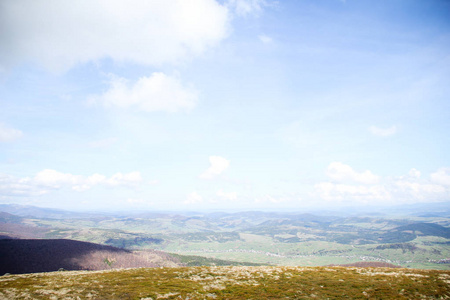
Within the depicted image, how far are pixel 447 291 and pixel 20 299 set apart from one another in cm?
6879

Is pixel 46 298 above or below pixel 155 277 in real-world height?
above

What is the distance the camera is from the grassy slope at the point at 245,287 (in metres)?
34.6

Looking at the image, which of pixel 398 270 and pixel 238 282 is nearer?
pixel 238 282

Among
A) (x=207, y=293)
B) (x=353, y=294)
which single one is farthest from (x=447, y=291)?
(x=207, y=293)

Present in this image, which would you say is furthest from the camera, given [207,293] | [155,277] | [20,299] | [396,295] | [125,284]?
[155,277]

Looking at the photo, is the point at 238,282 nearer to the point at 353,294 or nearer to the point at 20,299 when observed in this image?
the point at 353,294

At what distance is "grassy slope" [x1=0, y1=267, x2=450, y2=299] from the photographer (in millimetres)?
34594

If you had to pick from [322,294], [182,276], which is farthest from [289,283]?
[182,276]

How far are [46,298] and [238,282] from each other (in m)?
32.9

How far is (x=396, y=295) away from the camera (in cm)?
3441

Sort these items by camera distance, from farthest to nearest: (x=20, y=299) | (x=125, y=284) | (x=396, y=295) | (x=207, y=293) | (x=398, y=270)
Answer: (x=398, y=270), (x=125, y=284), (x=207, y=293), (x=396, y=295), (x=20, y=299)

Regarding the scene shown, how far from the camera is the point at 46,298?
32188mm

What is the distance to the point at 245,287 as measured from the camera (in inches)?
1580

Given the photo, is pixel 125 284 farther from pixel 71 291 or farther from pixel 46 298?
pixel 46 298
